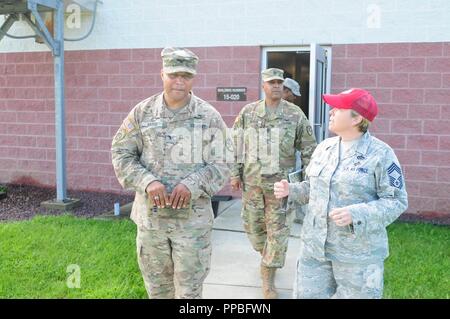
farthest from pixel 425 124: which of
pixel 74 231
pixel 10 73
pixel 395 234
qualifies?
pixel 10 73

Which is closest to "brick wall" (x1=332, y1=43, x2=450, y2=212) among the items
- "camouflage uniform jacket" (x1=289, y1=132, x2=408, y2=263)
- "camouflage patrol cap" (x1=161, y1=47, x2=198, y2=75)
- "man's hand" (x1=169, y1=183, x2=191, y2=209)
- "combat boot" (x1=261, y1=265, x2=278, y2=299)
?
"combat boot" (x1=261, y1=265, x2=278, y2=299)

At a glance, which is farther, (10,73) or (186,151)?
(10,73)

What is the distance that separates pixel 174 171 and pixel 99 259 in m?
2.09

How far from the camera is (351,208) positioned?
233cm

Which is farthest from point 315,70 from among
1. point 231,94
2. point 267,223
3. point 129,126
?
point 129,126

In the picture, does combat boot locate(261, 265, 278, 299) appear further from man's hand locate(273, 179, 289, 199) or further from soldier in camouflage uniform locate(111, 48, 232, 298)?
man's hand locate(273, 179, 289, 199)

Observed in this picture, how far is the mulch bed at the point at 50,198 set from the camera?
625 centimetres

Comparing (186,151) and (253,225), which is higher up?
(186,151)

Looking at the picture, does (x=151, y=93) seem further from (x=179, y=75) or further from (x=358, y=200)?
(x=358, y=200)

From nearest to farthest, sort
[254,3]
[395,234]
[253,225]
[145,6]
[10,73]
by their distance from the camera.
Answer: [253,225], [395,234], [254,3], [145,6], [10,73]

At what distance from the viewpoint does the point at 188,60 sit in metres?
2.73

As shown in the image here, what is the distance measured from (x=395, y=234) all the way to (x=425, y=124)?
168 centimetres

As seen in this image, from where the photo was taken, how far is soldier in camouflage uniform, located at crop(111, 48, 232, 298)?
274 centimetres
